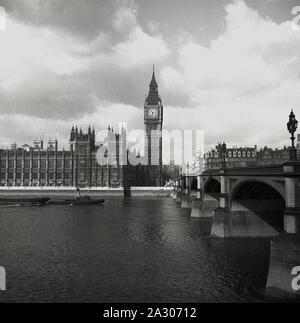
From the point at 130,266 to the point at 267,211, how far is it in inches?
874

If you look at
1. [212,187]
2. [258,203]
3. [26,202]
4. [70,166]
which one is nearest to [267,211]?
[258,203]

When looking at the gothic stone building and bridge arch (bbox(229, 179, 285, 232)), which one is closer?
bridge arch (bbox(229, 179, 285, 232))

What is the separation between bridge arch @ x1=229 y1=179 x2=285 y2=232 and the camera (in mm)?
46188

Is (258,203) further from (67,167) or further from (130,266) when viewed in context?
(67,167)

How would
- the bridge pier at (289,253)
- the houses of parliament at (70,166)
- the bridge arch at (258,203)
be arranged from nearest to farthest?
the bridge pier at (289,253) → the bridge arch at (258,203) → the houses of parliament at (70,166)

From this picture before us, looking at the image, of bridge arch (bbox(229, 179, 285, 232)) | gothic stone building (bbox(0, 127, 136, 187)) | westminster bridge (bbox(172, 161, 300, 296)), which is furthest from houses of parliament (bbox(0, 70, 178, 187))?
bridge arch (bbox(229, 179, 285, 232))

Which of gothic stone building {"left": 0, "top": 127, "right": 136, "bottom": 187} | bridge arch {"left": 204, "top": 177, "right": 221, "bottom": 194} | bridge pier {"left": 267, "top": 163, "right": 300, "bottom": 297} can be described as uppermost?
gothic stone building {"left": 0, "top": 127, "right": 136, "bottom": 187}

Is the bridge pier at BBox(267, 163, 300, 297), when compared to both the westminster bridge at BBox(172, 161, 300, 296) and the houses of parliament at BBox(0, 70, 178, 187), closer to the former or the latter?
the westminster bridge at BBox(172, 161, 300, 296)

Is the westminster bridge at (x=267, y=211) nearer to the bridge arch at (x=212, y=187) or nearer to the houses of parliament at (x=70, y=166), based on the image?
the bridge arch at (x=212, y=187)

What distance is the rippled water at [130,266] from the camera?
24.9 metres

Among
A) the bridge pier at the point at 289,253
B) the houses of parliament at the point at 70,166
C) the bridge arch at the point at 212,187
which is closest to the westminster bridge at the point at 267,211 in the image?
the bridge pier at the point at 289,253

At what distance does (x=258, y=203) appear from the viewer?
46.8 metres

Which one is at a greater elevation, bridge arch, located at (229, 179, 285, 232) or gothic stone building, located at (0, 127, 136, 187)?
gothic stone building, located at (0, 127, 136, 187)

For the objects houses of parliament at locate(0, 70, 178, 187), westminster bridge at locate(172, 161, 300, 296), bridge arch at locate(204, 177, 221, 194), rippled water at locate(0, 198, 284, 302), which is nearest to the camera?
westminster bridge at locate(172, 161, 300, 296)
